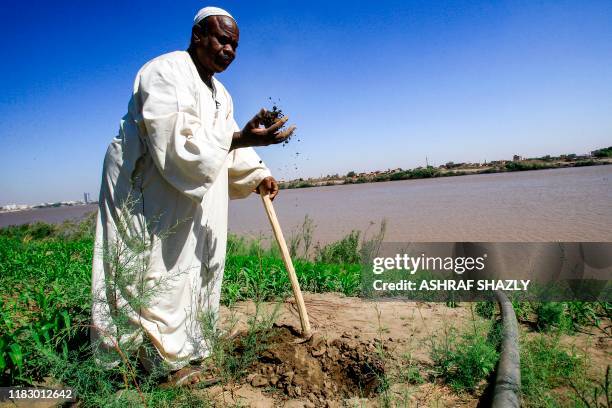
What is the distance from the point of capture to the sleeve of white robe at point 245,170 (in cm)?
304

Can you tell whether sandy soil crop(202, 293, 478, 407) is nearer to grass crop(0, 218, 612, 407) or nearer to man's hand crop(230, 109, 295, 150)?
grass crop(0, 218, 612, 407)

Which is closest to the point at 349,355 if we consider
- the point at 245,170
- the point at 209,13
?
the point at 245,170

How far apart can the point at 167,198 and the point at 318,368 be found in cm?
145

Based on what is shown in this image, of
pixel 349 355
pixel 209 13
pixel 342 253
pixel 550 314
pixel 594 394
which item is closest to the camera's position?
pixel 594 394

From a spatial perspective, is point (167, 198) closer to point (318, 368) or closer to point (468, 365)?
point (318, 368)

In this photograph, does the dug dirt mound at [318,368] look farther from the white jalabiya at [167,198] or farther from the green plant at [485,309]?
the green plant at [485,309]

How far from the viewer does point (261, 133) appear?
2324 millimetres

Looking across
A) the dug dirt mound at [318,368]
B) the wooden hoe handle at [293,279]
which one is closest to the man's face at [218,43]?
the wooden hoe handle at [293,279]

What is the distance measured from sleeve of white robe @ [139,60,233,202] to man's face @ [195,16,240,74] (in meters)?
0.35

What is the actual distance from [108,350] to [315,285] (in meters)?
2.66

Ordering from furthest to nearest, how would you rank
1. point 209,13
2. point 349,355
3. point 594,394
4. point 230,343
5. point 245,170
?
point 245,170
point 349,355
point 209,13
point 230,343
point 594,394

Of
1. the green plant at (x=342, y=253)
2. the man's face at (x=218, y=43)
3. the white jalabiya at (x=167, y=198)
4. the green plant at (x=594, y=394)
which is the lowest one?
the green plant at (x=342, y=253)

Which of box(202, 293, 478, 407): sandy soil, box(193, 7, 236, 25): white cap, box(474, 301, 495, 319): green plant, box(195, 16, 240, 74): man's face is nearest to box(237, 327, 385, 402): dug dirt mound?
box(202, 293, 478, 407): sandy soil

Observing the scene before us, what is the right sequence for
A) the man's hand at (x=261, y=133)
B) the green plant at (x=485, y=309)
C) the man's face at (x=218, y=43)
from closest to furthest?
the man's hand at (x=261, y=133) → the man's face at (x=218, y=43) → the green plant at (x=485, y=309)
